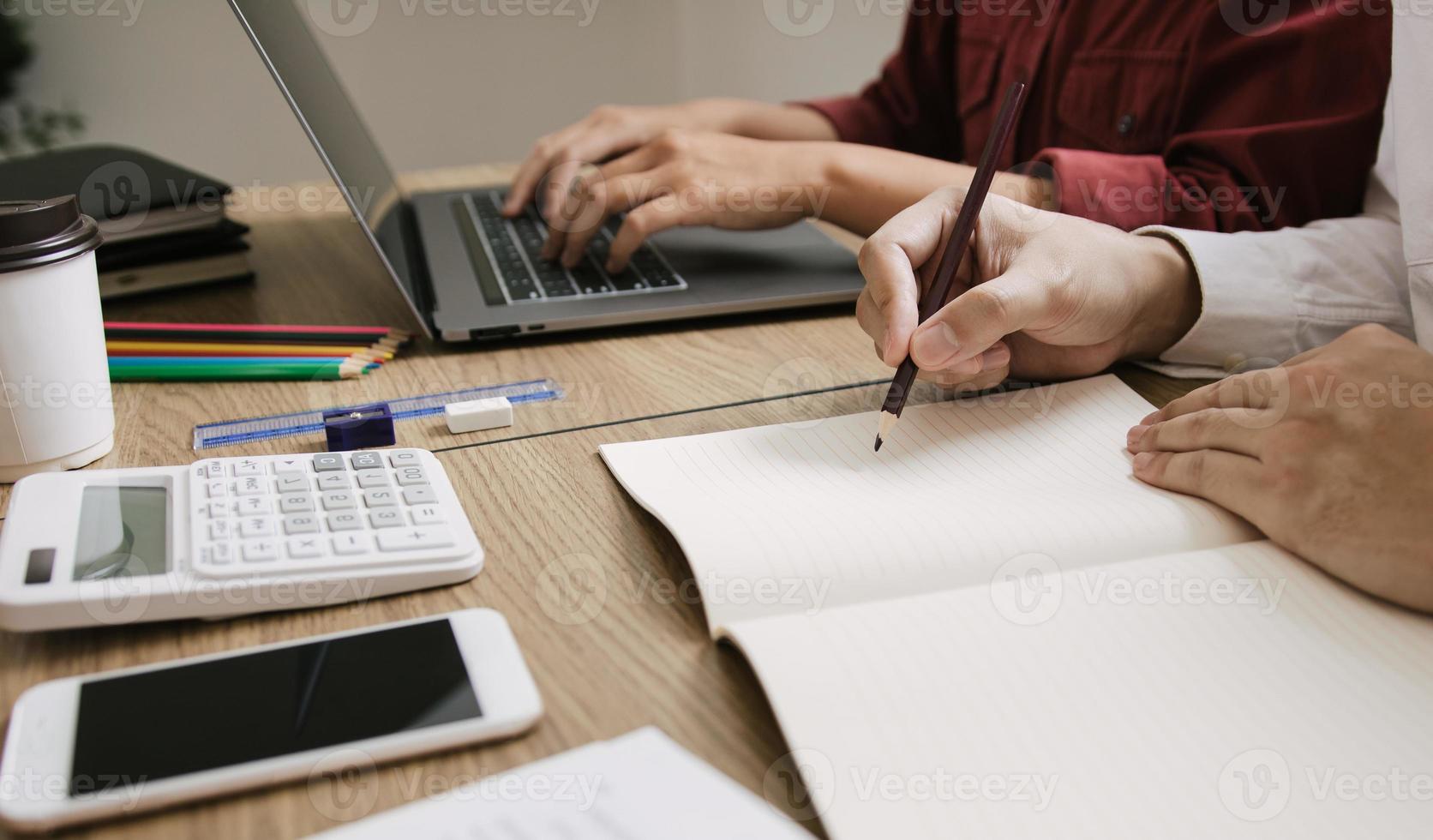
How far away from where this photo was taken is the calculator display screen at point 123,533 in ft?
1.45

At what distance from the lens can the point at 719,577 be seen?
1.49 ft

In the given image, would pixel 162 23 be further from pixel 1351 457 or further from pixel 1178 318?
pixel 1351 457

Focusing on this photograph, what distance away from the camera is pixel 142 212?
888 mm

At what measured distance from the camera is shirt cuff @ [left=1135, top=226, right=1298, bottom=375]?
69 centimetres

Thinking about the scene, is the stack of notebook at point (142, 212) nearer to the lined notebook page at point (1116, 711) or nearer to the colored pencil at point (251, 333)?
the colored pencil at point (251, 333)

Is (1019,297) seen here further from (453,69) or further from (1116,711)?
(453,69)

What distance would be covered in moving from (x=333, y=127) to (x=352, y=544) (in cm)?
60

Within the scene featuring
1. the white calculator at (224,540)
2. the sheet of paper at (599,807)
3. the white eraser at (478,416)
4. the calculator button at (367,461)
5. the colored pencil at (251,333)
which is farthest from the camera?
the colored pencil at (251,333)

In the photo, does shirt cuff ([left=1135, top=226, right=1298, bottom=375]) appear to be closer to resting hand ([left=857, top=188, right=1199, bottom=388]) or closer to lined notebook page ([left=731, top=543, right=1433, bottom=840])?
resting hand ([left=857, top=188, right=1199, bottom=388])

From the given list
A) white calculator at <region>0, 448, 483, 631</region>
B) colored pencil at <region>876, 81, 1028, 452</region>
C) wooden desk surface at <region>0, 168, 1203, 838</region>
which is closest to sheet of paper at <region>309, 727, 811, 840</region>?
wooden desk surface at <region>0, 168, 1203, 838</region>

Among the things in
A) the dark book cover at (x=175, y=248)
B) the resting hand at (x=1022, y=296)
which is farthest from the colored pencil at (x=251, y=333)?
the resting hand at (x=1022, y=296)

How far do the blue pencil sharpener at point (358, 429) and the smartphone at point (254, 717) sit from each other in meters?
0.21

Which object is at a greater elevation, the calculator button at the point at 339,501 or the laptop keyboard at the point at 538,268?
the calculator button at the point at 339,501

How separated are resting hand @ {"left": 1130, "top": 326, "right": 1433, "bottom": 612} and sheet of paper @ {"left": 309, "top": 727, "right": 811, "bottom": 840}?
1.02 feet
